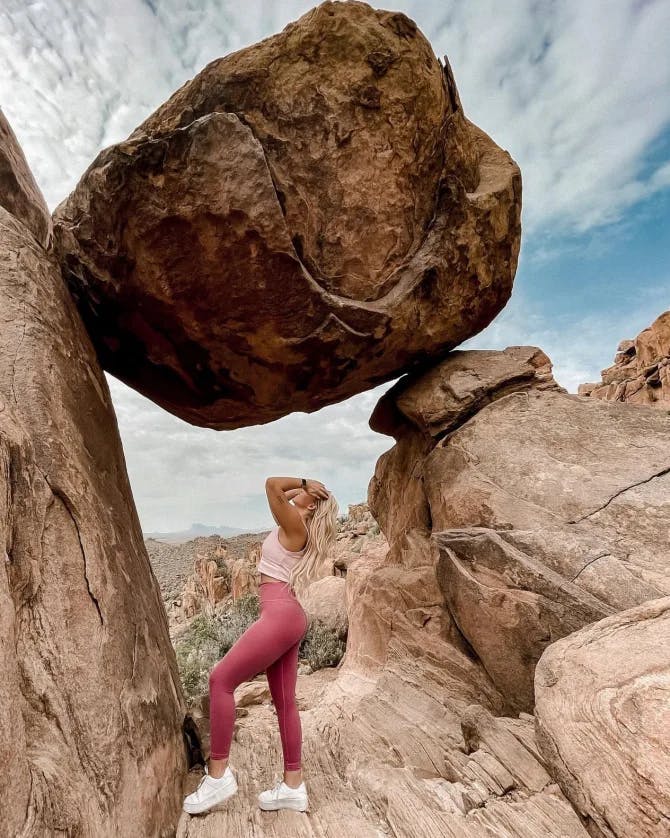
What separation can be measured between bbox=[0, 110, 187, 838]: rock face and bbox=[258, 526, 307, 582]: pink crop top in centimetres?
116

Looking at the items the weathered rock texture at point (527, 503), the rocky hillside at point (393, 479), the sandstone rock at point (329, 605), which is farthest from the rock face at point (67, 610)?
the sandstone rock at point (329, 605)

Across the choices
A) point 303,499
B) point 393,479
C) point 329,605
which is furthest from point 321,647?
point 303,499

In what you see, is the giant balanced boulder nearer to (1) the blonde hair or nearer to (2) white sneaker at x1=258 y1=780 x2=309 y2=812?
(1) the blonde hair

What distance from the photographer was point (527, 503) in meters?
5.05

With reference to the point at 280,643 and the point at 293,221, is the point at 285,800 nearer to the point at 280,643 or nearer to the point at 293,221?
the point at 280,643

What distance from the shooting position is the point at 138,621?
156 inches

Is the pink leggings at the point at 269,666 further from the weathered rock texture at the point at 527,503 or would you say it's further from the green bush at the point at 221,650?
the green bush at the point at 221,650

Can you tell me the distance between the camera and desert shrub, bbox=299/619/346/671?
9859 mm

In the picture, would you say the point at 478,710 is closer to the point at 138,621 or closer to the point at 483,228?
the point at 138,621

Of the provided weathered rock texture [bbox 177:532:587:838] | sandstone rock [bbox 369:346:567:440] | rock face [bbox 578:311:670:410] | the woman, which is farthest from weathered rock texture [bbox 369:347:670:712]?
rock face [bbox 578:311:670:410]

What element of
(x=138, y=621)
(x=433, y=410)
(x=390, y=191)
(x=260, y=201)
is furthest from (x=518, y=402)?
(x=138, y=621)

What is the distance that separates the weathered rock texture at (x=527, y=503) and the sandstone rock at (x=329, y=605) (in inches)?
→ 207

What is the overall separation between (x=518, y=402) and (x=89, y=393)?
4917 millimetres

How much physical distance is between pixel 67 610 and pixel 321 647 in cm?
812
